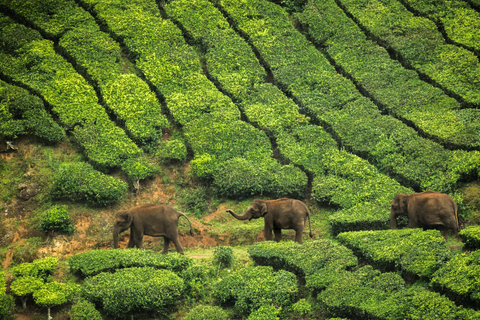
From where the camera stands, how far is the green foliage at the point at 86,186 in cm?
2588

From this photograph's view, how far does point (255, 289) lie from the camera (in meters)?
20.4

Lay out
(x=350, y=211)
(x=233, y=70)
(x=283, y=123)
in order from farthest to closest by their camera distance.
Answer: (x=233, y=70) → (x=283, y=123) → (x=350, y=211)

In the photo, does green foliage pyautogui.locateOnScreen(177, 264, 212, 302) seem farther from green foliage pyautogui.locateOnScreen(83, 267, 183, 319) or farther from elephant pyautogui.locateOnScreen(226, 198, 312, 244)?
elephant pyautogui.locateOnScreen(226, 198, 312, 244)

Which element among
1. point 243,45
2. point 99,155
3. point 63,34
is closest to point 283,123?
point 243,45

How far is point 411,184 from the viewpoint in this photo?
2616 cm

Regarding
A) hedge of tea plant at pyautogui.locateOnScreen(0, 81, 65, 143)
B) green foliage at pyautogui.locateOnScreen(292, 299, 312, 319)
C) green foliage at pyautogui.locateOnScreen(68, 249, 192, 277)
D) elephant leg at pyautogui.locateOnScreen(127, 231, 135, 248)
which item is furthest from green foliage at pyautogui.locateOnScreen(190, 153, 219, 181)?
green foliage at pyautogui.locateOnScreen(292, 299, 312, 319)

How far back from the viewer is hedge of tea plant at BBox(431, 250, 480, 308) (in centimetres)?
1789

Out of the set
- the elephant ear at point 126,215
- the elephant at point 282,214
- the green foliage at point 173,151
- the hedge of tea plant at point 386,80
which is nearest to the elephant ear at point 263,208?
the elephant at point 282,214

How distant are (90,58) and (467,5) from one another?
708 inches

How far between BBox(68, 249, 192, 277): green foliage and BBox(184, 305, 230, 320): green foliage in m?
1.89

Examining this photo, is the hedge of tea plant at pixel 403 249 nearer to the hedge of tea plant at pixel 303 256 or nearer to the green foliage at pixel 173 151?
the hedge of tea plant at pixel 303 256

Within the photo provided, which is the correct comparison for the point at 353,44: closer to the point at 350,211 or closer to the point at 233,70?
the point at 233,70

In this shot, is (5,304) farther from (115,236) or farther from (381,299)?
(381,299)

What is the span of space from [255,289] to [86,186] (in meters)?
8.81
